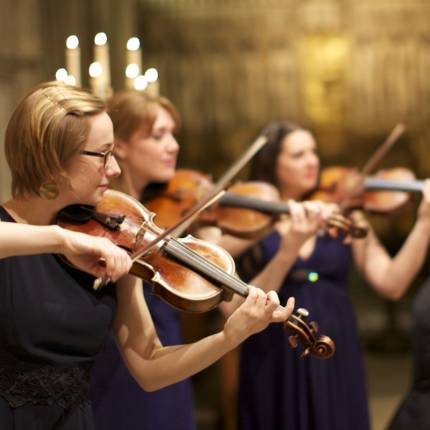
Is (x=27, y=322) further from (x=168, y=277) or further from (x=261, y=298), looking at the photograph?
(x=261, y=298)

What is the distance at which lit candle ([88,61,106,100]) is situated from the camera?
2746 mm

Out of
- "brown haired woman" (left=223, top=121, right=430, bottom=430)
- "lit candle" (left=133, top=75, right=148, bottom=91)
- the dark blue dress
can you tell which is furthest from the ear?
"brown haired woman" (left=223, top=121, right=430, bottom=430)

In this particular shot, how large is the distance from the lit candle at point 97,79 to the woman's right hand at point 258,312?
3.43 feet

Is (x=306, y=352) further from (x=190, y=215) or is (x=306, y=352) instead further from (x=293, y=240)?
(x=293, y=240)

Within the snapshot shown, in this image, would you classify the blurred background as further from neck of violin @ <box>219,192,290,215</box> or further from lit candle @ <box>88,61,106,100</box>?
A: lit candle @ <box>88,61,106,100</box>

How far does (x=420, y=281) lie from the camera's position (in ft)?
25.7

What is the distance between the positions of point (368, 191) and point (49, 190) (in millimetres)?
1987

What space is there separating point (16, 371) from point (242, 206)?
150cm

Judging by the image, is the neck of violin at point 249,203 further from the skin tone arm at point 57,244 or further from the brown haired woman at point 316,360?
the skin tone arm at point 57,244

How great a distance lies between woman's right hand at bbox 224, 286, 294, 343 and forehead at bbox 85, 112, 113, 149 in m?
0.45

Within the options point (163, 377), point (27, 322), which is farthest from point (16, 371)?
point (163, 377)

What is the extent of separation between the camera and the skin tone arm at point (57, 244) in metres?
1.70

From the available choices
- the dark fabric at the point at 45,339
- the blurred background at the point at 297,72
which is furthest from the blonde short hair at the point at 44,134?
the blurred background at the point at 297,72

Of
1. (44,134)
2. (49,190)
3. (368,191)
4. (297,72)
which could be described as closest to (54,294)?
(49,190)
